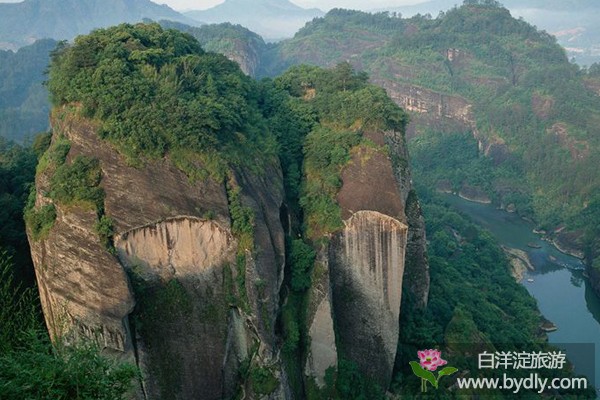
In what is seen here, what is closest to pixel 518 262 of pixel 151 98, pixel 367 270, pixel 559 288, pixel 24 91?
pixel 559 288

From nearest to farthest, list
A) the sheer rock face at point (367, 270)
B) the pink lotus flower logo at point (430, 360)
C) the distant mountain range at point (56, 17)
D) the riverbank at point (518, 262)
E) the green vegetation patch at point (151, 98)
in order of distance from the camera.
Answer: the green vegetation patch at point (151, 98) < the sheer rock face at point (367, 270) < the pink lotus flower logo at point (430, 360) < the riverbank at point (518, 262) < the distant mountain range at point (56, 17)

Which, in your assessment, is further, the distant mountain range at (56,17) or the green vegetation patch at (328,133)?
the distant mountain range at (56,17)

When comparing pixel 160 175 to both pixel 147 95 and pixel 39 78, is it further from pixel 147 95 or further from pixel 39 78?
pixel 39 78

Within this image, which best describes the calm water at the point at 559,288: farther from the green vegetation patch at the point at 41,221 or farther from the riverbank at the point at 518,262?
the green vegetation patch at the point at 41,221

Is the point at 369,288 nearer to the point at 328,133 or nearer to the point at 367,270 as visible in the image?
the point at 367,270

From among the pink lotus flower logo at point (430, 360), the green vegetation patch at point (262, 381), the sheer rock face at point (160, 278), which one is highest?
the sheer rock face at point (160, 278)

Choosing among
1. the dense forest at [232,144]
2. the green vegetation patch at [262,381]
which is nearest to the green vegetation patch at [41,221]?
the dense forest at [232,144]

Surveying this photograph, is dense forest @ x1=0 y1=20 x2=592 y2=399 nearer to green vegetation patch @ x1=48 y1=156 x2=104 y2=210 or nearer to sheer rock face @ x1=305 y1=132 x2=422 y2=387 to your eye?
green vegetation patch @ x1=48 y1=156 x2=104 y2=210
